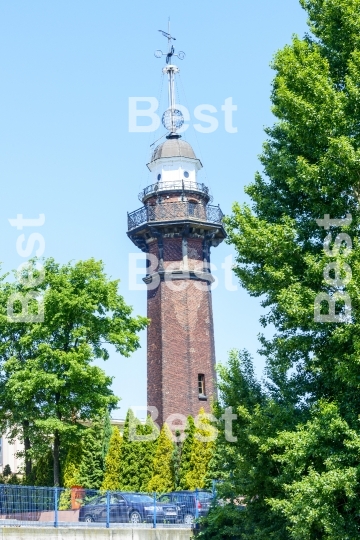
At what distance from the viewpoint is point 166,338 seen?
40188 mm

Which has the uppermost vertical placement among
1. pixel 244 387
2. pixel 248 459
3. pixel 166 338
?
pixel 166 338

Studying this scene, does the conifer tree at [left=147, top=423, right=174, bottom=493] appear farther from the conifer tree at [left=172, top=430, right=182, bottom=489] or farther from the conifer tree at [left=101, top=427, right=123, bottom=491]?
the conifer tree at [left=101, top=427, right=123, bottom=491]

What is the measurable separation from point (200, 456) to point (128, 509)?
404 inches

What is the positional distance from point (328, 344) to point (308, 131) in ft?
16.0

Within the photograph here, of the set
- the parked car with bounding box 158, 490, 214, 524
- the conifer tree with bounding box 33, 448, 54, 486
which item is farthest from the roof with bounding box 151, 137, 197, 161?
the parked car with bounding box 158, 490, 214, 524

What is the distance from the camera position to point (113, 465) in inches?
1452

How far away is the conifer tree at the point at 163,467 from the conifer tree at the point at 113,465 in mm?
1639

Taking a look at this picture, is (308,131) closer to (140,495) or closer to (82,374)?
(140,495)

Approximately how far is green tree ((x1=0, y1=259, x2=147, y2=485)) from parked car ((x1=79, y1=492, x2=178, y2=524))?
249 inches

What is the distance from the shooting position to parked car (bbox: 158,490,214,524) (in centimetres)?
2755

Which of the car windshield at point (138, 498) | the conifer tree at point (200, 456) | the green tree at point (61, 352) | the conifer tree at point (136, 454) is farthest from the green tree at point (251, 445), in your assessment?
the conifer tree at point (136, 454)

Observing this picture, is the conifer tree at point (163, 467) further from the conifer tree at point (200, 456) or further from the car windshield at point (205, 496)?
the car windshield at point (205, 496)

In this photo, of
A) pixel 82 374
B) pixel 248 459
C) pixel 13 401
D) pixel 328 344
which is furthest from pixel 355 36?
pixel 13 401

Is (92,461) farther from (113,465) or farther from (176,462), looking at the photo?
(176,462)
